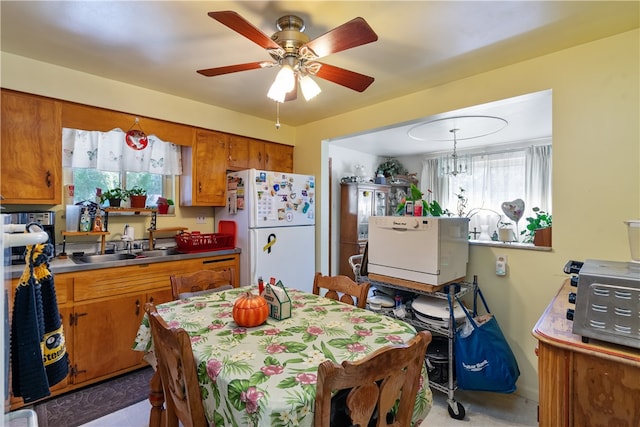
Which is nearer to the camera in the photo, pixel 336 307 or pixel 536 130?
pixel 336 307

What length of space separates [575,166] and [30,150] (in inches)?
143

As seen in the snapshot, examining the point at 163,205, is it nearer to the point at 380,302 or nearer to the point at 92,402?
the point at 92,402

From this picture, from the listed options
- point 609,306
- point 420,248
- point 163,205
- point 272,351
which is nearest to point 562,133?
point 420,248

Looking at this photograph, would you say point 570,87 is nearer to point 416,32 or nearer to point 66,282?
point 416,32

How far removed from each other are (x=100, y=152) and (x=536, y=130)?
500 centimetres

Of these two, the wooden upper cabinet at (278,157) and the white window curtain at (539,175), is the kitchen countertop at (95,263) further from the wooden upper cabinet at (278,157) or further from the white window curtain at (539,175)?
the white window curtain at (539,175)

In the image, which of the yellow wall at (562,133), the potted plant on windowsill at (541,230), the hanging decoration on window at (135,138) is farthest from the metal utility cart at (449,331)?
the hanging decoration on window at (135,138)

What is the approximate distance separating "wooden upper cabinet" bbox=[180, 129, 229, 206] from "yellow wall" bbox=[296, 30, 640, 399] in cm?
222

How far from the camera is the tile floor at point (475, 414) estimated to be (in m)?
1.81

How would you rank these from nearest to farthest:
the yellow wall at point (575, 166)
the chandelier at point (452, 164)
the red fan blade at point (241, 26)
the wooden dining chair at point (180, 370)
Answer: the wooden dining chair at point (180, 370), the red fan blade at point (241, 26), the yellow wall at point (575, 166), the chandelier at point (452, 164)

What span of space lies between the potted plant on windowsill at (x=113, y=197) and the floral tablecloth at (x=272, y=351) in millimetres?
1487

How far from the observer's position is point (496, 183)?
490cm

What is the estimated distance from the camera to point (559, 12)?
1.55m

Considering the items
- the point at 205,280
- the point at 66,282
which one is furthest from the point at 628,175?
the point at 66,282
